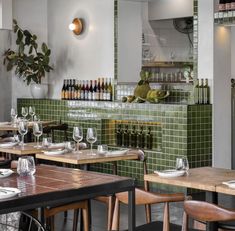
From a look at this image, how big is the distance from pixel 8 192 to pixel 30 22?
892 centimetres

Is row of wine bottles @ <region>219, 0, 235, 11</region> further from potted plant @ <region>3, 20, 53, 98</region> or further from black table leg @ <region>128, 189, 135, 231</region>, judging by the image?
black table leg @ <region>128, 189, 135, 231</region>

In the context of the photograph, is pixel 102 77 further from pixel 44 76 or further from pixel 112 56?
pixel 44 76

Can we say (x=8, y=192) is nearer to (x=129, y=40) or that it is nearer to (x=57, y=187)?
(x=57, y=187)

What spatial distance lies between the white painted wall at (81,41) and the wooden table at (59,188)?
20.9ft

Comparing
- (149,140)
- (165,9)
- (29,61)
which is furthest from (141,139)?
(29,61)

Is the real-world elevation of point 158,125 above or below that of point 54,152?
above

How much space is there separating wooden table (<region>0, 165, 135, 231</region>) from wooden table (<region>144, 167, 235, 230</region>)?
0.72m

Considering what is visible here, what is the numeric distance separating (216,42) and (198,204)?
5.25 meters

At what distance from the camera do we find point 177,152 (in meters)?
8.48

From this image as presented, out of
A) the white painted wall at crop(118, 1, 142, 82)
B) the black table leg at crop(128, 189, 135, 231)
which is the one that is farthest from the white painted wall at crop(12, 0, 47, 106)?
the black table leg at crop(128, 189, 135, 231)

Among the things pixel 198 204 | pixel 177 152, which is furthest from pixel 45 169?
pixel 177 152

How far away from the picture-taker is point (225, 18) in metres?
8.51

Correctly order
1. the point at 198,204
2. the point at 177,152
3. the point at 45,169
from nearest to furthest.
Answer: the point at 198,204, the point at 45,169, the point at 177,152

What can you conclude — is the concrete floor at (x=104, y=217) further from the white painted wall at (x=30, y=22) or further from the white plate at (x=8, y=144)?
the white painted wall at (x=30, y=22)
